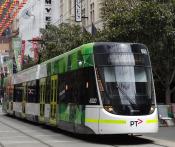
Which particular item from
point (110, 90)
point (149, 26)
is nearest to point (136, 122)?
point (110, 90)

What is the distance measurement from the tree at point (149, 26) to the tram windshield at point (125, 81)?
880 cm

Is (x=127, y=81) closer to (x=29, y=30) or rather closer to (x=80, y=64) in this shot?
(x=80, y=64)

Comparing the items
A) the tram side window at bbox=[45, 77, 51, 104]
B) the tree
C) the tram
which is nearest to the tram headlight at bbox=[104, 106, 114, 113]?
the tram

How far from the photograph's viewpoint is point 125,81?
1794cm

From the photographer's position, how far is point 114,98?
17.7 metres

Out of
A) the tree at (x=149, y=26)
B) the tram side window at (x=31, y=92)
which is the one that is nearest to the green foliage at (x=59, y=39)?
the tram side window at (x=31, y=92)

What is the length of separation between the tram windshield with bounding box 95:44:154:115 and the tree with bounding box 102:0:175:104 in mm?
8804

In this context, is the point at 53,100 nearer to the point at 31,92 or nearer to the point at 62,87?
the point at 62,87

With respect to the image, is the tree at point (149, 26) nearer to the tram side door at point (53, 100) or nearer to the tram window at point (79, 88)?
the tram side door at point (53, 100)

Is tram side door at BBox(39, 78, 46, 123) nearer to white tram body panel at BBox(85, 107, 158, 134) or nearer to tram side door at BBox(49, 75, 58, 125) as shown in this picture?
tram side door at BBox(49, 75, 58, 125)

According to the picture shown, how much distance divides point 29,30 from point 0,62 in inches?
736

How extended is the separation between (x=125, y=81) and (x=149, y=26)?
10.2 m

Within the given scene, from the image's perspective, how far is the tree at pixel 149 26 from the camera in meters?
27.1

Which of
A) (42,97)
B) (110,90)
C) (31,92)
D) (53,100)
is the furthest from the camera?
(31,92)
